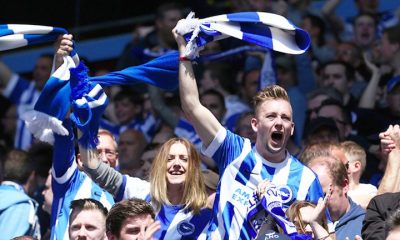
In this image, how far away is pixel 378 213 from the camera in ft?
24.2

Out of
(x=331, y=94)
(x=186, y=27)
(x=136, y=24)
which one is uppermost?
(x=136, y=24)

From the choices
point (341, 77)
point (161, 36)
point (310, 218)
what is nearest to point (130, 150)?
point (161, 36)

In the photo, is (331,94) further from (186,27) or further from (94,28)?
(94,28)

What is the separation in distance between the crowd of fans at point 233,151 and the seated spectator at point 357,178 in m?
0.01

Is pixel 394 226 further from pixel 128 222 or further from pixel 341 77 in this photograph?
pixel 341 77

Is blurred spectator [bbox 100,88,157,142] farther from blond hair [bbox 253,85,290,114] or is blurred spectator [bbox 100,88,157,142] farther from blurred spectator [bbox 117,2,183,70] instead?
blond hair [bbox 253,85,290,114]

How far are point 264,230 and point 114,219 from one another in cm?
92

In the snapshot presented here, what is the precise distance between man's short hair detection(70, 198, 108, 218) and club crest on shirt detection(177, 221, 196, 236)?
585 millimetres

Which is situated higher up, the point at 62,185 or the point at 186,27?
the point at 186,27

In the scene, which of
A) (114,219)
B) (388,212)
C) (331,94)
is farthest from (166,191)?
(331,94)

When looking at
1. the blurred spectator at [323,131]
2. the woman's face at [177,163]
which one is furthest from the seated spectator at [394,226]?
the blurred spectator at [323,131]

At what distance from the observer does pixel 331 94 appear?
11461 millimetres

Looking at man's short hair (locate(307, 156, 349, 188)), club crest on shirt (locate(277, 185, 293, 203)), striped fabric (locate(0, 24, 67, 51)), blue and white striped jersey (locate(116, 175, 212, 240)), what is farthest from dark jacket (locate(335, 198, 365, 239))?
striped fabric (locate(0, 24, 67, 51))

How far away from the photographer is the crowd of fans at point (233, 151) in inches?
314
